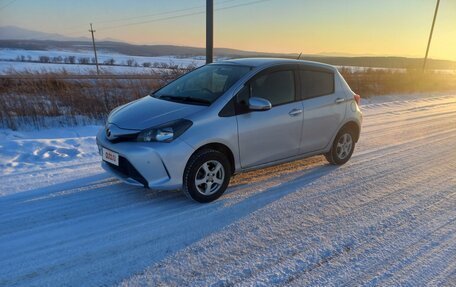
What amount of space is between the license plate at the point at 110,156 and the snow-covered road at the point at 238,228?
19.2 inches

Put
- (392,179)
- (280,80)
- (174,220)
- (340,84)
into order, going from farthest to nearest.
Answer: (340,84) → (392,179) → (280,80) → (174,220)

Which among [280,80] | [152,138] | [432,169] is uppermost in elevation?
[280,80]

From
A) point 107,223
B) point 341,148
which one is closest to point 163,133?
point 107,223

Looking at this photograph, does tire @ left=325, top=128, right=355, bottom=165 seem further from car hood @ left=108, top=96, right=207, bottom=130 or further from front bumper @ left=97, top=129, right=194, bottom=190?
front bumper @ left=97, top=129, right=194, bottom=190

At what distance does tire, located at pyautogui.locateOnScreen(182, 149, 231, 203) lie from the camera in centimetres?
420

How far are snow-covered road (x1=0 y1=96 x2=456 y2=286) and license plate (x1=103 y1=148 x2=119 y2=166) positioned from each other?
19.2 inches

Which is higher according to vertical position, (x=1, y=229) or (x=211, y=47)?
(x=211, y=47)

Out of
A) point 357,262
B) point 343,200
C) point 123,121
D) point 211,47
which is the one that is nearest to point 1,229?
point 123,121

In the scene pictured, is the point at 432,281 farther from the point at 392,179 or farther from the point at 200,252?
the point at 392,179

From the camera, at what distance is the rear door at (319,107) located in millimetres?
5301

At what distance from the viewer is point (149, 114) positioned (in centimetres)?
439

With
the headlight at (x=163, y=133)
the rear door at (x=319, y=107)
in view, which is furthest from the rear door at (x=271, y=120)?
the headlight at (x=163, y=133)

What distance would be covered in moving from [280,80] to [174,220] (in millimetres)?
2434

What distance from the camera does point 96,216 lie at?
157 inches
